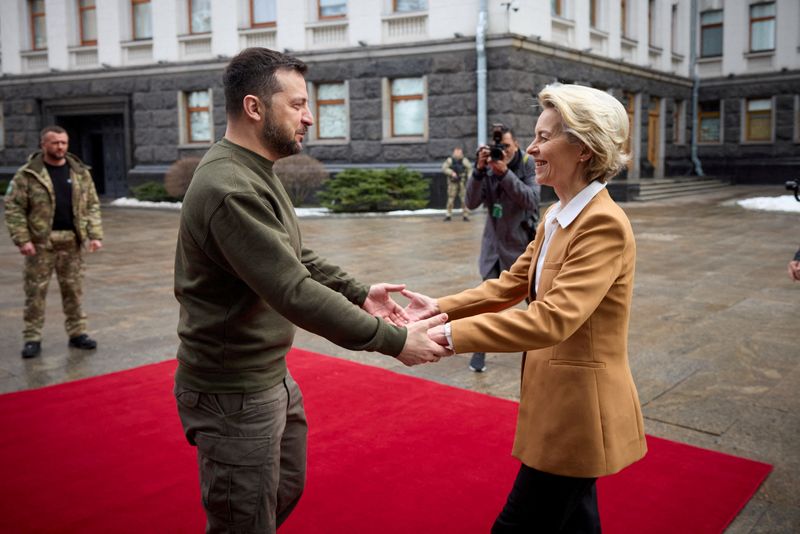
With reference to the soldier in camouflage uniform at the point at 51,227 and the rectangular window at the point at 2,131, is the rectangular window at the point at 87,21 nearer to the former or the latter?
the rectangular window at the point at 2,131

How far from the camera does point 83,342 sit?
260 inches

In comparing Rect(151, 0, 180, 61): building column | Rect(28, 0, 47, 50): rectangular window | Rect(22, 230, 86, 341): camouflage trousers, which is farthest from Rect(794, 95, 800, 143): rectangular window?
Rect(22, 230, 86, 341): camouflage trousers

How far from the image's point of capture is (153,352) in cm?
650

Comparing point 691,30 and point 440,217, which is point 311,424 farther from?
point 691,30

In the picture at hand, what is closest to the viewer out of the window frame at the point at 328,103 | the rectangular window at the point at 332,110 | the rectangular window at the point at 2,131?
Answer: the window frame at the point at 328,103

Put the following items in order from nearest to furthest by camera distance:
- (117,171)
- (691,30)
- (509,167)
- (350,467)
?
(350,467)
(509,167)
(117,171)
(691,30)

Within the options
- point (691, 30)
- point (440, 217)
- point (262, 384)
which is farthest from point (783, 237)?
point (691, 30)

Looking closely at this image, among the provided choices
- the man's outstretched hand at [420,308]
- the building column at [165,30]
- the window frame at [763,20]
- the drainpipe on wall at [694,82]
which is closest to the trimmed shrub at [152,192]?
the building column at [165,30]

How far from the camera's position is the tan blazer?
232cm

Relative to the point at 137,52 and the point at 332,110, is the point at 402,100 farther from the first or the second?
the point at 137,52

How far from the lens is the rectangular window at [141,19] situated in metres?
24.6

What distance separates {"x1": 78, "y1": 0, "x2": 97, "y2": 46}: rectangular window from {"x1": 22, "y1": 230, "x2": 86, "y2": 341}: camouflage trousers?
68.6 feet

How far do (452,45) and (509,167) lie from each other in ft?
49.2

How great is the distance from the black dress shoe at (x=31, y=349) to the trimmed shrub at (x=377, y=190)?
1309 cm
